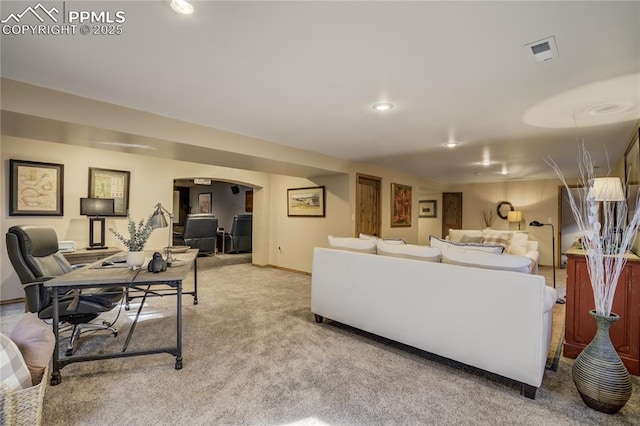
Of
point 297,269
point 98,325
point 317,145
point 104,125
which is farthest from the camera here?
point 297,269

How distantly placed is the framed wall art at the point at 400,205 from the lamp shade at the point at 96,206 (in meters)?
5.23

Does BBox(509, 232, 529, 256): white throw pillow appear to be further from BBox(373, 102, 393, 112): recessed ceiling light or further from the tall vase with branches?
BBox(373, 102, 393, 112): recessed ceiling light

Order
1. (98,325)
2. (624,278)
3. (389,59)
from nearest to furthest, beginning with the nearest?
(389,59) → (624,278) → (98,325)

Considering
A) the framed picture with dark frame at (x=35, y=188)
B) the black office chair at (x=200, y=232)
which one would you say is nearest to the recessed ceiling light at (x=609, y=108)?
the framed picture with dark frame at (x=35, y=188)

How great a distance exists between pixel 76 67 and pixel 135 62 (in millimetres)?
469

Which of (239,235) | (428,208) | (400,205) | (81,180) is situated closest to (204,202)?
(239,235)

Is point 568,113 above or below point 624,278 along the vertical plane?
above

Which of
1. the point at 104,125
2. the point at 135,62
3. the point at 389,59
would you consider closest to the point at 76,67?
the point at 135,62

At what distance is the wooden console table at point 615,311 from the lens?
2.25m

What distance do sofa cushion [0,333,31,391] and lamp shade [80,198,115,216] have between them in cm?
378

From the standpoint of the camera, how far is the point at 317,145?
4.36m

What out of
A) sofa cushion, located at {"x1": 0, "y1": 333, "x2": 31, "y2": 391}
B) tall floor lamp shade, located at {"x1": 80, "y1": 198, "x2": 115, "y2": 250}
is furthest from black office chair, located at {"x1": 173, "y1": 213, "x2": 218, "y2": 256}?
sofa cushion, located at {"x1": 0, "y1": 333, "x2": 31, "y2": 391}

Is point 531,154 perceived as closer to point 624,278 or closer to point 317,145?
point 624,278

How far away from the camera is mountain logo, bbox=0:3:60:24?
5.08 feet
